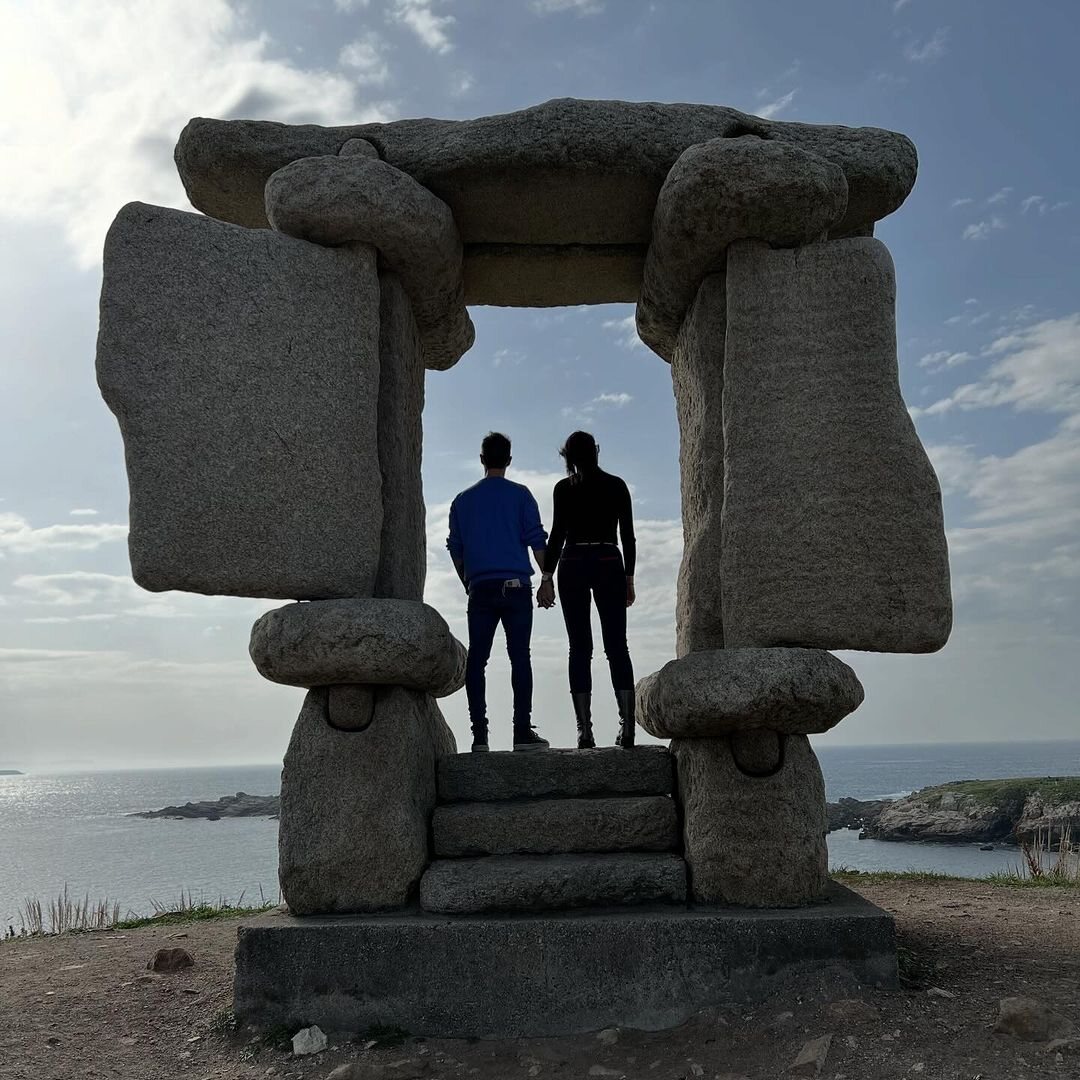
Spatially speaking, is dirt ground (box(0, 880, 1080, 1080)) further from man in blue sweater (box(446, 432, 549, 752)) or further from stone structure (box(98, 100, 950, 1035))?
man in blue sweater (box(446, 432, 549, 752))

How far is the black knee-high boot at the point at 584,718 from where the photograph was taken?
4.70 m

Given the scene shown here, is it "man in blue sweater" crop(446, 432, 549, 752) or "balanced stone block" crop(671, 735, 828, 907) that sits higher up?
"man in blue sweater" crop(446, 432, 549, 752)

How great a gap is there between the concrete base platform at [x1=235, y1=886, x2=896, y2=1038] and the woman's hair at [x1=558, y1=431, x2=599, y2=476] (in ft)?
7.03

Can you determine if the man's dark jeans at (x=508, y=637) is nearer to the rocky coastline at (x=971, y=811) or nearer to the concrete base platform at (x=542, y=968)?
the concrete base platform at (x=542, y=968)

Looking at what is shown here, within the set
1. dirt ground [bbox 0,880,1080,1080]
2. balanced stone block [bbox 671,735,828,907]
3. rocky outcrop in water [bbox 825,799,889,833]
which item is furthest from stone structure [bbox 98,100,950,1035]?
rocky outcrop in water [bbox 825,799,889,833]

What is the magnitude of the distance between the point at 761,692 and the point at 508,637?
1.47m

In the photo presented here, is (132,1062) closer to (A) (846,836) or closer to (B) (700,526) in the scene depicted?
(B) (700,526)

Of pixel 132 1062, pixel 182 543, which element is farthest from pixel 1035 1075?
pixel 182 543

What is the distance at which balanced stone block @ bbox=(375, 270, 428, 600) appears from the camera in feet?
14.6

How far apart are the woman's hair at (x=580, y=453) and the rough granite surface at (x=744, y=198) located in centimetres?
99

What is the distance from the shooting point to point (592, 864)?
374 cm

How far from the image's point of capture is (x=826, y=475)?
3.95m

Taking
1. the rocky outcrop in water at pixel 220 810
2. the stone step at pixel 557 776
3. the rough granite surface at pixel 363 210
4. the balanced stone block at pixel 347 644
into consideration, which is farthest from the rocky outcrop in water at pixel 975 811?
the rocky outcrop in water at pixel 220 810

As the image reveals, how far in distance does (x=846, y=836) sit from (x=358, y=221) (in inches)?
866
